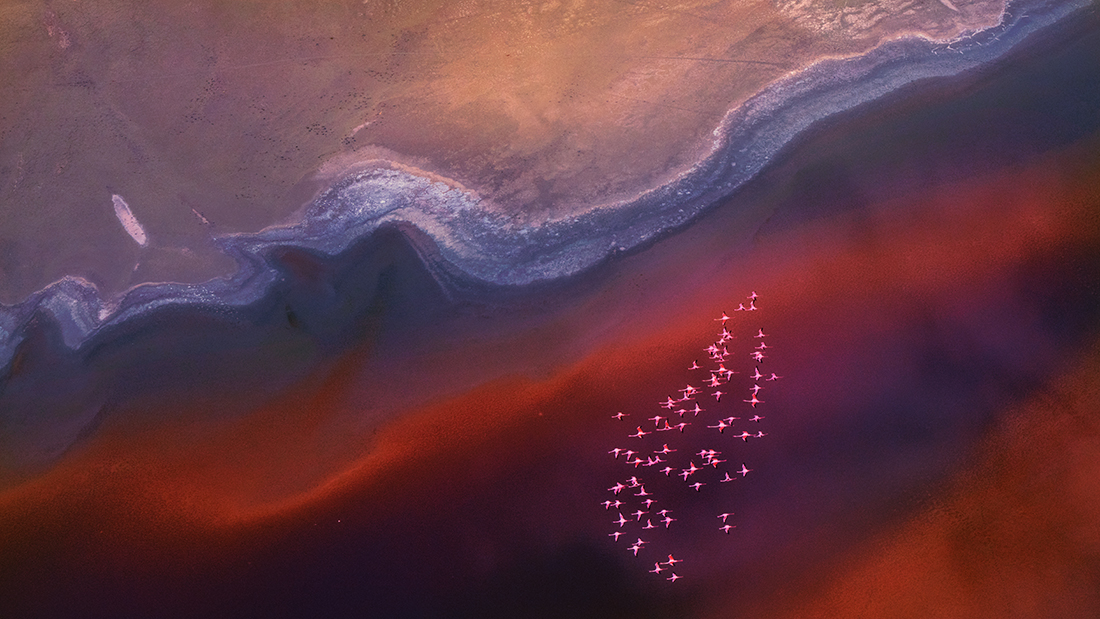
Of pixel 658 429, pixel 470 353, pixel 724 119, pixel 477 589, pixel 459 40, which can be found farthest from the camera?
pixel 459 40

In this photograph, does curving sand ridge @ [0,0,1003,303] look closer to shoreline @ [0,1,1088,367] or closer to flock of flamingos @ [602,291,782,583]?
shoreline @ [0,1,1088,367]

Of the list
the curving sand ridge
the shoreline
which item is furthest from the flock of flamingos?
the curving sand ridge

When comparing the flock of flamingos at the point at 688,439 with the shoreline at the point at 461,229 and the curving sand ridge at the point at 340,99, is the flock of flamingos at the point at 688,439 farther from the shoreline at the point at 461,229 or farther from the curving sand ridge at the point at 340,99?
the curving sand ridge at the point at 340,99

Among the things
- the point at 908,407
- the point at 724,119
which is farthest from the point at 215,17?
the point at 908,407

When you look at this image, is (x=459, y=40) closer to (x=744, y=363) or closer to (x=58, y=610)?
(x=744, y=363)

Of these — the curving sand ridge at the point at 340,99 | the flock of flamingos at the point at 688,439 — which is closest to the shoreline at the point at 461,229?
the curving sand ridge at the point at 340,99

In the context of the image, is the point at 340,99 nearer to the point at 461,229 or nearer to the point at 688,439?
the point at 461,229

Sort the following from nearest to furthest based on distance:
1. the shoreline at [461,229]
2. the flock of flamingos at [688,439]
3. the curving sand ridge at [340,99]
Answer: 1. the flock of flamingos at [688,439]
2. the shoreline at [461,229]
3. the curving sand ridge at [340,99]
